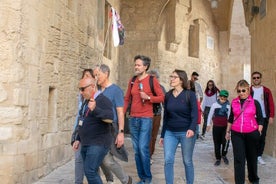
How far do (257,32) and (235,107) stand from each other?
4.25 m

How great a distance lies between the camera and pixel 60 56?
6.05 metres

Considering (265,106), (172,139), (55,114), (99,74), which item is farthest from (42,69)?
(265,106)

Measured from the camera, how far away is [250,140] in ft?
15.3

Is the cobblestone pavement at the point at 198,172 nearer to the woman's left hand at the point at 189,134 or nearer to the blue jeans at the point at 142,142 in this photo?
the blue jeans at the point at 142,142

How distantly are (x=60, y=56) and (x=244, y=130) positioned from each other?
302 cm

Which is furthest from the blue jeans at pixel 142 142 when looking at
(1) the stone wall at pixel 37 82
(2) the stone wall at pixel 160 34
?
(2) the stone wall at pixel 160 34

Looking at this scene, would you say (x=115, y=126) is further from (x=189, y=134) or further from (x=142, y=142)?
(x=189, y=134)

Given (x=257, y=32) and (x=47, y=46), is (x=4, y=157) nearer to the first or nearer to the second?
(x=47, y=46)

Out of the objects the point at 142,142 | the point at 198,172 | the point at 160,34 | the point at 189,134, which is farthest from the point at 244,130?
the point at 160,34

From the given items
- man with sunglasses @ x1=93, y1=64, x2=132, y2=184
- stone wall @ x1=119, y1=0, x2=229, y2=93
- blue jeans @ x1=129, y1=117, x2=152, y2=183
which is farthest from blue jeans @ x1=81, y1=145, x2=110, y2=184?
stone wall @ x1=119, y1=0, x2=229, y2=93

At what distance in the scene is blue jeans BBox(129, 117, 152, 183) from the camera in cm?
472

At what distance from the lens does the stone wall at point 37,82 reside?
14.8ft

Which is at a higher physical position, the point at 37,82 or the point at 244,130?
the point at 37,82

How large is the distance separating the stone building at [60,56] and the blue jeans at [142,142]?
134cm
